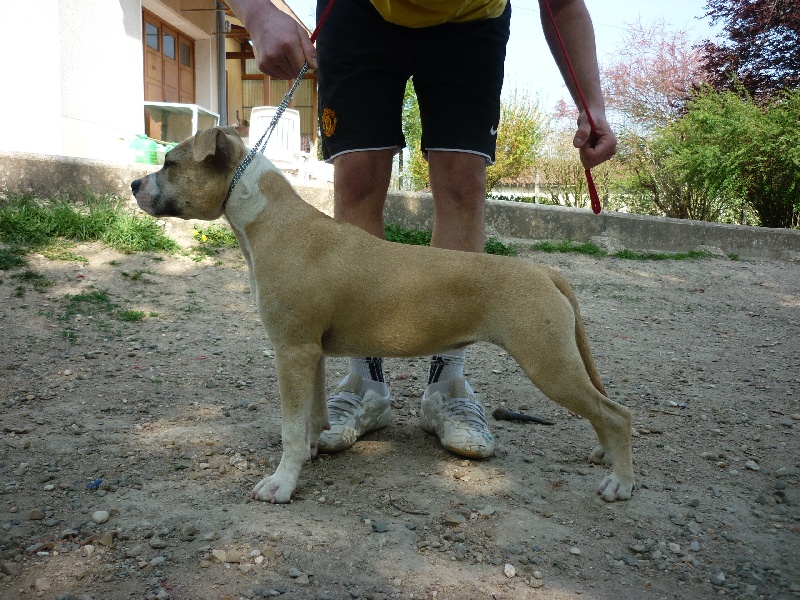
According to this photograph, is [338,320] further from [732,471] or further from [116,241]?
[116,241]

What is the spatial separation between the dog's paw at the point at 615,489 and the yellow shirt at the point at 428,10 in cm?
203

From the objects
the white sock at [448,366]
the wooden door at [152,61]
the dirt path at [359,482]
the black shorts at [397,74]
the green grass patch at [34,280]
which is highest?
the wooden door at [152,61]

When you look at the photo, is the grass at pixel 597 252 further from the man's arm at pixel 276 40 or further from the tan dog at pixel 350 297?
the man's arm at pixel 276 40

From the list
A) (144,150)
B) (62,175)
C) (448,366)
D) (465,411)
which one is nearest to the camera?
(465,411)

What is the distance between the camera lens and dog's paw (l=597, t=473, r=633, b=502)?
104 inches

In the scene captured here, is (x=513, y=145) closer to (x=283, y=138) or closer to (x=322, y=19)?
(x=283, y=138)

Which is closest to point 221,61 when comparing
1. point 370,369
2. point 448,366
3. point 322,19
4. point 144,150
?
point 144,150

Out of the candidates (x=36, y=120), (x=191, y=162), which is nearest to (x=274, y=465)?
(x=191, y=162)

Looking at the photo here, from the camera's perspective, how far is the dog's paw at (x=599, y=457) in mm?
2964

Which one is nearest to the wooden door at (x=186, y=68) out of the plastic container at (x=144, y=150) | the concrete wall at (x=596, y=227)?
the plastic container at (x=144, y=150)

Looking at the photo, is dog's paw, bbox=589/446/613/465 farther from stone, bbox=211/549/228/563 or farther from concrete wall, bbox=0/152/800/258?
concrete wall, bbox=0/152/800/258

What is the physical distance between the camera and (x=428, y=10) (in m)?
2.91

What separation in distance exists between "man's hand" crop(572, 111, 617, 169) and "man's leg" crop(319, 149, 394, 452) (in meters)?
0.87

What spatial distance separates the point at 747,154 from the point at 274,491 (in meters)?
9.82
